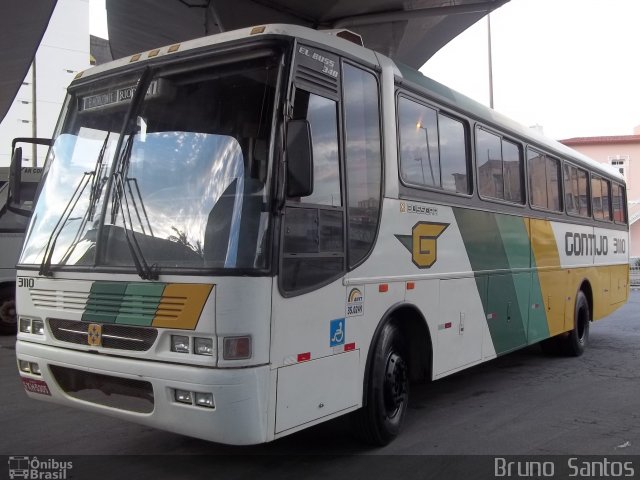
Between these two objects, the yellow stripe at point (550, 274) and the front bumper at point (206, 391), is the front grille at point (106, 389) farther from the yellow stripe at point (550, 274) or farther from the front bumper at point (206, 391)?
the yellow stripe at point (550, 274)

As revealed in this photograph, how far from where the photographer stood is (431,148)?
A: 5949 millimetres

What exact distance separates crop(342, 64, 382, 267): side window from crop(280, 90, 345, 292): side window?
0.15 metres

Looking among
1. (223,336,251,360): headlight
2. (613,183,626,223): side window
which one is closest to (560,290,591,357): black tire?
(613,183,626,223): side window

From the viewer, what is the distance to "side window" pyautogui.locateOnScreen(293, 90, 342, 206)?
430 cm

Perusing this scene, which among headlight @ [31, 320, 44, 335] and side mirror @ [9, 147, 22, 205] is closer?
headlight @ [31, 320, 44, 335]

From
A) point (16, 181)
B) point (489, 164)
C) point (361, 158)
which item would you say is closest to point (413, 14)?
point (489, 164)

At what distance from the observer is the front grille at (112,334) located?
4.04 metres

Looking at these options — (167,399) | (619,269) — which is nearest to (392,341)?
(167,399)

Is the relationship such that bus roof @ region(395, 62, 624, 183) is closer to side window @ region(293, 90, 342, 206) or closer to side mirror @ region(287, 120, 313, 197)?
side window @ region(293, 90, 342, 206)

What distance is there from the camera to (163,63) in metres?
4.48

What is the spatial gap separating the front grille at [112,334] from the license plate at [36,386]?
41 cm

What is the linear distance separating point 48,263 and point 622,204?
452 inches

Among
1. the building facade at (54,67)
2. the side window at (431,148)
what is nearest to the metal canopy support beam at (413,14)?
the side window at (431,148)

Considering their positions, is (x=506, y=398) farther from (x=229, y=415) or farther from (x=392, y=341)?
(x=229, y=415)
